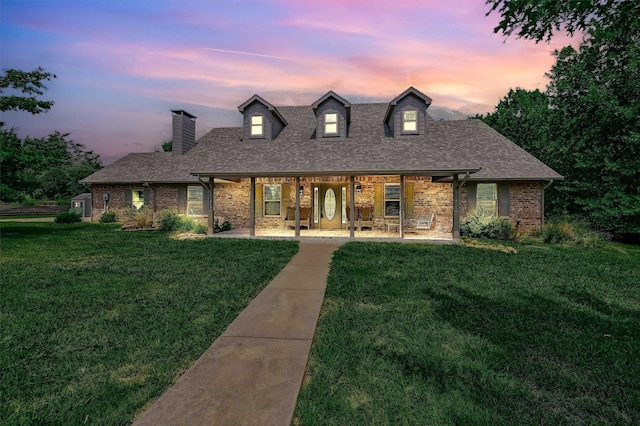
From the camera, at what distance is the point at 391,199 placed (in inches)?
629

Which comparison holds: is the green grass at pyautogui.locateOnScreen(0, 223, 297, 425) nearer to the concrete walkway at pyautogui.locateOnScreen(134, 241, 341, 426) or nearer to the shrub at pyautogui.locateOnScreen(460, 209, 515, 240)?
the concrete walkway at pyautogui.locateOnScreen(134, 241, 341, 426)

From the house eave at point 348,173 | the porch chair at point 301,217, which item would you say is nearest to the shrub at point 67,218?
the house eave at point 348,173

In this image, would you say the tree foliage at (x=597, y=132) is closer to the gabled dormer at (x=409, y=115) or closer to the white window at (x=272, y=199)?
the gabled dormer at (x=409, y=115)

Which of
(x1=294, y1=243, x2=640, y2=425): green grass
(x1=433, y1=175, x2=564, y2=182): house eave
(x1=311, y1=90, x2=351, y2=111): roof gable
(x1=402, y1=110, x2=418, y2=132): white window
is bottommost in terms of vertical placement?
(x1=294, y1=243, x2=640, y2=425): green grass

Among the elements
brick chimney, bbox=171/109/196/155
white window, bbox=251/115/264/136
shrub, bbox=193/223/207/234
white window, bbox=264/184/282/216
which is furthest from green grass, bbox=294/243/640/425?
brick chimney, bbox=171/109/196/155

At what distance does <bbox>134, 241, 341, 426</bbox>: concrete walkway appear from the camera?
2648mm

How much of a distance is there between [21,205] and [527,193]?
47121 millimetres

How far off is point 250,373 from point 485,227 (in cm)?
1387

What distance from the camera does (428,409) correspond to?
9.05ft

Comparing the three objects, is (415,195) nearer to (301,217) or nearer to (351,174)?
(351,174)

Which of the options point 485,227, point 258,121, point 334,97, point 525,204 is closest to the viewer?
point 485,227

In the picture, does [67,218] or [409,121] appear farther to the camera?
[67,218]

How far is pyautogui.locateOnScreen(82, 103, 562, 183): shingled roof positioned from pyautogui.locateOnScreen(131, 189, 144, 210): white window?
1.05 metres

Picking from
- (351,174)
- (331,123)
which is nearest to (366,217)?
(351,174)
